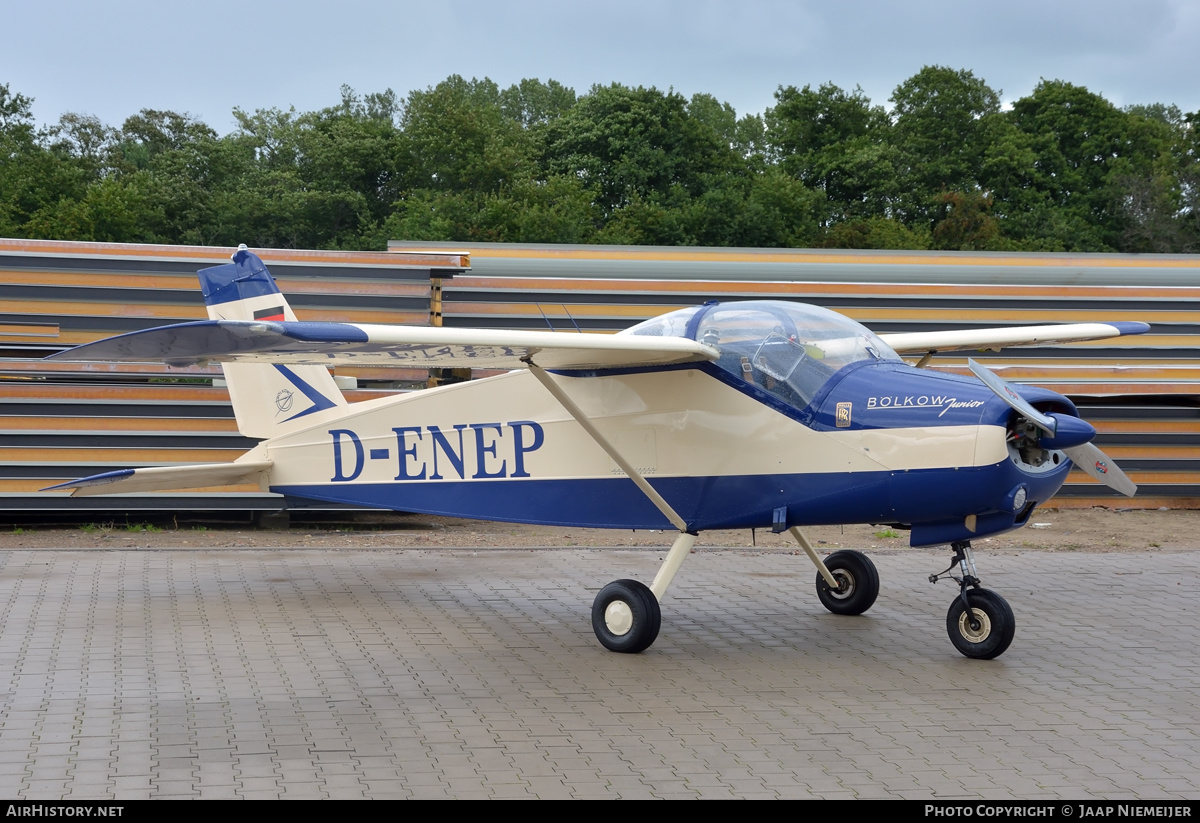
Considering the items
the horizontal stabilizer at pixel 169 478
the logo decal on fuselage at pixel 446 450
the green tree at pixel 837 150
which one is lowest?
the horizontal stabilizer at pixel 169 478

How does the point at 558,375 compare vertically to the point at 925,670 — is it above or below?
above

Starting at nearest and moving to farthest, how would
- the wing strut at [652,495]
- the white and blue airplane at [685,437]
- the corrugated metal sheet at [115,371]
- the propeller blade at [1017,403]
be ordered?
the propeller blade at [1017,403] → the white and blue airplane at [685,437] → the wing strut at [652,495] → the corrugated metal sheet at [115,371]

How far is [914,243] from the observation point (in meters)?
40.1

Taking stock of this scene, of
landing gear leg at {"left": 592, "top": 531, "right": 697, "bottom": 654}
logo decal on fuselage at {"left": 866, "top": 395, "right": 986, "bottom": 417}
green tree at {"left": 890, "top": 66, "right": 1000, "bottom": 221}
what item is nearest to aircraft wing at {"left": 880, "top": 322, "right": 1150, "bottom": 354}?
logo decal on fuselage at {"left": 866, "top": 395, "right": 986, "bottom": 417}

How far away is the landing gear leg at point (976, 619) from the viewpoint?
742 centimetres

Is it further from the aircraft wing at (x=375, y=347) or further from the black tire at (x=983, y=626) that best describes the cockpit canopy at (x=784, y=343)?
the black tire at (x=983, y=626)

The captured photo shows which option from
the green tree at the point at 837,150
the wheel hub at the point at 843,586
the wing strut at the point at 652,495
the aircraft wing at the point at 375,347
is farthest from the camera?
the green tree at the point at 837,150

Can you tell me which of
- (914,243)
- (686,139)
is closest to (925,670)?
(914,243)

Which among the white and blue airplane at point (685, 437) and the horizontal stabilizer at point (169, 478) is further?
the horizontal stabilizer at point (169, 478)

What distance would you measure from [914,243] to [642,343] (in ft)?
115

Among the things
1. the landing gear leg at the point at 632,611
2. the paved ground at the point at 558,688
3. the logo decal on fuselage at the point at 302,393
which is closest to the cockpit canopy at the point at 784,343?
the landing gear leg at the point at 632,611

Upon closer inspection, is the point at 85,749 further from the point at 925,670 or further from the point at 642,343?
the point at 925,670

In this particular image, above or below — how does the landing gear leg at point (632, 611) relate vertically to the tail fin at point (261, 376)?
below

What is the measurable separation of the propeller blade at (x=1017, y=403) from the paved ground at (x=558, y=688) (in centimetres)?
163
